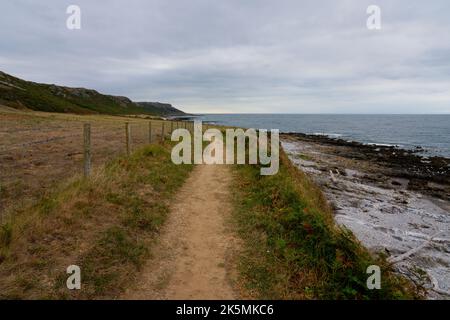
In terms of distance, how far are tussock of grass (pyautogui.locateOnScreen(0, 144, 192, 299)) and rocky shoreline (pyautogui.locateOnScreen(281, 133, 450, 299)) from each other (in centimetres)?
659

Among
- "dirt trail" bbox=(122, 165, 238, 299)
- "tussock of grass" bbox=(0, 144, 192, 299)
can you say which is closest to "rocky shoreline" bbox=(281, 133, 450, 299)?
"dirt trail" bbox=(122, 165, 238, 299)

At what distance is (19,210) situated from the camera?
7578 millimetres

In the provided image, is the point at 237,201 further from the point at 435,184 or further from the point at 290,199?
the point at 435,184

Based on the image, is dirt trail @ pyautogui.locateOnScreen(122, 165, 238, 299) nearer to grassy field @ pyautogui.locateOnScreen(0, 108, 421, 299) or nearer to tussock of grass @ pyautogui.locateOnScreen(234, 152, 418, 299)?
grassy field @ pyautogui.locateOnScreen(0, 108, 421, 299)

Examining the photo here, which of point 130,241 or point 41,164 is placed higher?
point 41,164

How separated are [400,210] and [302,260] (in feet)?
37.6

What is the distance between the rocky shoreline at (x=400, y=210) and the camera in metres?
10.0

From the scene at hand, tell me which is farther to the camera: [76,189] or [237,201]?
[237,201]

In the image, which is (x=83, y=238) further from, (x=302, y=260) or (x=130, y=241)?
(x=302, y=260)

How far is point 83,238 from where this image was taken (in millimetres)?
6844

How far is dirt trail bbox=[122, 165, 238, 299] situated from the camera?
553 cm

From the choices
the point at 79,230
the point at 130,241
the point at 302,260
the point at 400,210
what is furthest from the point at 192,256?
the point at 400,210
